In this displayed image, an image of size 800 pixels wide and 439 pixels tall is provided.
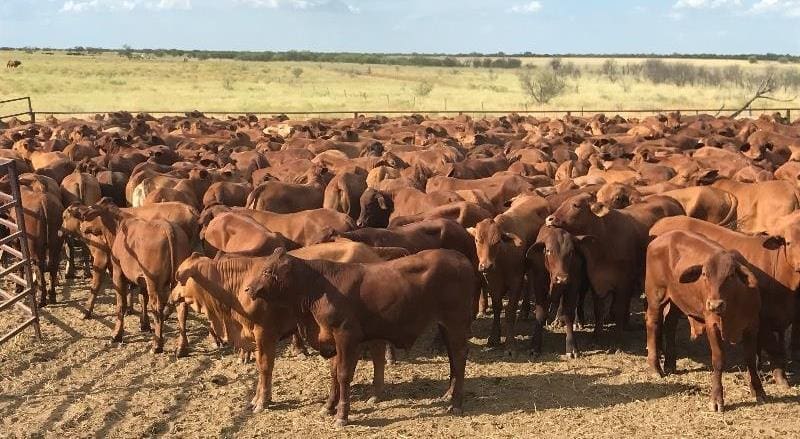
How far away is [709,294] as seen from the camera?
700 centimetres

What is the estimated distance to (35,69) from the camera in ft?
247

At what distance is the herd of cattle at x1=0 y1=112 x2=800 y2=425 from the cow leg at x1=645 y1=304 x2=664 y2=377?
0.02 m

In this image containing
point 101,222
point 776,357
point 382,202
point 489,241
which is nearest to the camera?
point 776,357

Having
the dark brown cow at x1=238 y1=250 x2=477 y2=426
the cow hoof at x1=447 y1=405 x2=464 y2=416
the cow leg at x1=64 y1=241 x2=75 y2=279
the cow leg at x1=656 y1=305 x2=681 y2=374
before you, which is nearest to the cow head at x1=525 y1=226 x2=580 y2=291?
the cow leg at x1=656 y1=305 x2=681 y2=374

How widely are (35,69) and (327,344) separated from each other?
77189 millimetres

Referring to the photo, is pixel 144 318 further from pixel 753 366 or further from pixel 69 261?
pixel 753 366

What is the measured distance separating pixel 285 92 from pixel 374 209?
55667 millimetres

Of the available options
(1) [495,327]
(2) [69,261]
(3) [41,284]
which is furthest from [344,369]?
(2) [69,261]

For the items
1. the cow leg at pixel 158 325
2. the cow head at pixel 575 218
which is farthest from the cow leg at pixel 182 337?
the cow head at pixel 575 218

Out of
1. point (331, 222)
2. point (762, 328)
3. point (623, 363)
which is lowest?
point (623, 363)

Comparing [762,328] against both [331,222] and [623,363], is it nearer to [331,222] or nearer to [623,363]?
[623,363]

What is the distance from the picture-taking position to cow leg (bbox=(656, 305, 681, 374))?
27.2ft

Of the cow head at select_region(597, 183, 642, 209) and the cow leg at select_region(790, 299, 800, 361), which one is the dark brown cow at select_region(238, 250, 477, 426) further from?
the cow head at select_region(597, 183, 642, 209)

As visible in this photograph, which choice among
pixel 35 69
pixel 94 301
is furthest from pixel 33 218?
pixel 35 69
